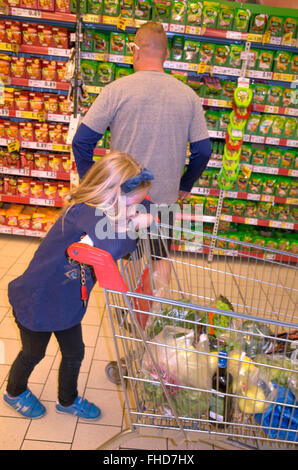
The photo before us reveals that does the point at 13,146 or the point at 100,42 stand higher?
the point at 100,42

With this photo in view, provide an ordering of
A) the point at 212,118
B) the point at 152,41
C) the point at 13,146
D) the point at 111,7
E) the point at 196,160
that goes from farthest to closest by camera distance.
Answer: the point at 212,118 → the point at 13,146 → the point at 111,7 → the point at 196,160 → the point at 152,41

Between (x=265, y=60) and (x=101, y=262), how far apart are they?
3.32 meters

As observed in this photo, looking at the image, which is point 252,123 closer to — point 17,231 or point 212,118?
point 212,118

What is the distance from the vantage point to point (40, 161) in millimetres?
3889

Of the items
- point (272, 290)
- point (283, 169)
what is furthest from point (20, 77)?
point (272, 290)

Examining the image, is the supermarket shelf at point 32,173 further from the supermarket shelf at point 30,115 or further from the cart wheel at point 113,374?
the cart wheel at point 113,374

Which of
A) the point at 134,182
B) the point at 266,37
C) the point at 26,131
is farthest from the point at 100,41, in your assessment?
the point at 134,182

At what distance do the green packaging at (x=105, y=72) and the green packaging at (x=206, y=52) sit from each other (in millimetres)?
847

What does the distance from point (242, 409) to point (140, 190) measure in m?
0.91

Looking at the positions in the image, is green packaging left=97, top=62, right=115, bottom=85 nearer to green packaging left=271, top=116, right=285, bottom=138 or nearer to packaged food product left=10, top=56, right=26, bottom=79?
packaged food product left=10, top=56, right=26, bottom=79

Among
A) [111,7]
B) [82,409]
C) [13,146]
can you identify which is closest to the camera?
[82,409]

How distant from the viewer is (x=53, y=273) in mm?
1532

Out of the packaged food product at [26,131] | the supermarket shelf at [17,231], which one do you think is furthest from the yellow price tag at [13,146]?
the supermarket shelf at [17,231]

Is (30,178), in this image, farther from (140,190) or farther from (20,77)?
(140,190)
